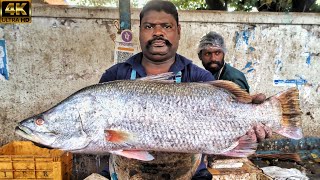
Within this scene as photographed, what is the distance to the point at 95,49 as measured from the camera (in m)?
6.48

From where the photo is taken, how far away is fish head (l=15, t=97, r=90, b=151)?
2.58 metres

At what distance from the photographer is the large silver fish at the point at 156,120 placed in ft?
8.50

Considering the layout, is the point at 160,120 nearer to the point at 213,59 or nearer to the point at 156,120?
the point at 156,120

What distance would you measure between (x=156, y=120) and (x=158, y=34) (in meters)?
0.78

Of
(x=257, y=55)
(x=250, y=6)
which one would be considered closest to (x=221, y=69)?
(x=257, y=55)

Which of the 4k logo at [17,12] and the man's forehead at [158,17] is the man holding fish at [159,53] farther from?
the 4k logo at [17,12]

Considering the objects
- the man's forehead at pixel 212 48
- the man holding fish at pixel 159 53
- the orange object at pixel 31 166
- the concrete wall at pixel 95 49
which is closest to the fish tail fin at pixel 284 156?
the concrete wall at pixel 95 49

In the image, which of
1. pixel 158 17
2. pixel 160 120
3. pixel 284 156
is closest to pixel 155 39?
pixel 158 17

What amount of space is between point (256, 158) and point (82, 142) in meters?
5.13

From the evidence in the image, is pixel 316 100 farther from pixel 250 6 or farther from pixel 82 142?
pixel 82 142

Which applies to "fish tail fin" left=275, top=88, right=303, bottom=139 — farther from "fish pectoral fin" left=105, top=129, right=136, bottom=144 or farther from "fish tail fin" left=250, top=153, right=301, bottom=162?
"fish tail fin" left=250, top=153, right=301, bottom=162

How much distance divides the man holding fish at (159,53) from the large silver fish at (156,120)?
1.21 feet

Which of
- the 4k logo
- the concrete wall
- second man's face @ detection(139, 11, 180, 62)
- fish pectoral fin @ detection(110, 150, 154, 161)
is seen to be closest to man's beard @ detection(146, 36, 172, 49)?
second man's face @ detection(139, 11, 180, 62)

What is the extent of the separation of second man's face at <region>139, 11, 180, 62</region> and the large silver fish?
37 cm
